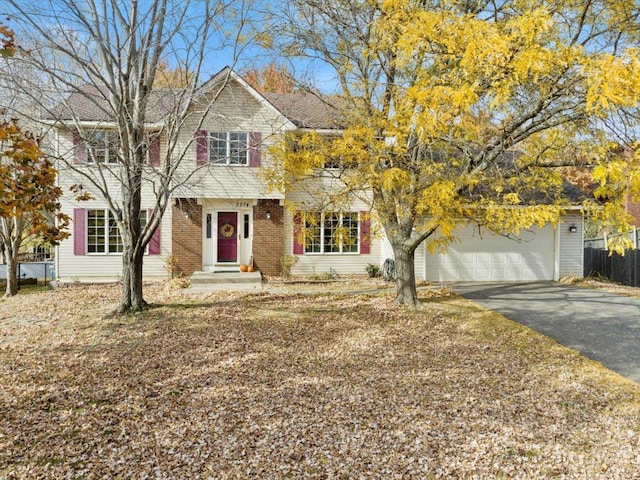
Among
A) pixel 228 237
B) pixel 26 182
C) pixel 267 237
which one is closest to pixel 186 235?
pixel 228 237

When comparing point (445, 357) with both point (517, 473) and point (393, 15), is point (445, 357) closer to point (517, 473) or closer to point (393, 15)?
point (517, 473)

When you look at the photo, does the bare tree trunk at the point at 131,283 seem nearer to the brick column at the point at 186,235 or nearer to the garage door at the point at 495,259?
the brick column at the point at 186,235

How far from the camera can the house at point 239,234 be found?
13.5 meters

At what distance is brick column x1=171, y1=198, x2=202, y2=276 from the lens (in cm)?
1391

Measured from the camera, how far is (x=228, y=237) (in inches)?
563

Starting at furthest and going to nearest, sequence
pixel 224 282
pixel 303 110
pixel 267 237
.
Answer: pixel 303 110, pixel 267 237, pixel 224 282

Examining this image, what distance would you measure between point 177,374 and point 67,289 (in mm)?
8718

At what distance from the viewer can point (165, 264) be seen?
13.9 metres

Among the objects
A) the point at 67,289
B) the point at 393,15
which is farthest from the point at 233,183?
the point at 393,15

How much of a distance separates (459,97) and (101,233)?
41.4 feet

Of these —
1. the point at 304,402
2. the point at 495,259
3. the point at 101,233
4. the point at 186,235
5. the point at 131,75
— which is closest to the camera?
the point at 304,402

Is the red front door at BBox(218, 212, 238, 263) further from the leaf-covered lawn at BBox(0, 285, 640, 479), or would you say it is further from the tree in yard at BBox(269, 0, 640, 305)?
the leaf-covered lawn at BBox(0, 285, 640, 479)

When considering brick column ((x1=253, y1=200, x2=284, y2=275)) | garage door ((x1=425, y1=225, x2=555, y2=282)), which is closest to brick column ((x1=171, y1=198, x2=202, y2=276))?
brick column ((x1=253, y1=200, x2=284, y2=275))

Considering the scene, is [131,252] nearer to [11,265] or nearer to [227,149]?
[11,265]
